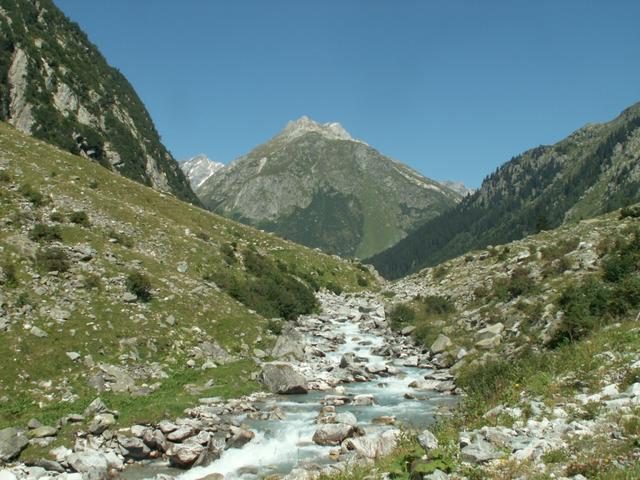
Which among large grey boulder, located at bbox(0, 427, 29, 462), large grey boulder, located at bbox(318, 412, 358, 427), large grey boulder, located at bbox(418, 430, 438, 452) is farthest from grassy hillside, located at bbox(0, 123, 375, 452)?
large grey boulder, located at bbox(418, 430, 438, 452)

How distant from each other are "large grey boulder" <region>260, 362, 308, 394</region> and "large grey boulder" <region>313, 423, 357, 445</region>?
8.07 meters

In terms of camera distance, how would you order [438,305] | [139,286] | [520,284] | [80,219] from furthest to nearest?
1. [438,305]
2. [80,219]
3. [520,284]
4. [139,286]

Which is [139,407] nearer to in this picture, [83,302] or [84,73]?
[83,302]

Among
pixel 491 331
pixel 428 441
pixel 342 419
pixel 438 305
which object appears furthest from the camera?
pixel 438 305

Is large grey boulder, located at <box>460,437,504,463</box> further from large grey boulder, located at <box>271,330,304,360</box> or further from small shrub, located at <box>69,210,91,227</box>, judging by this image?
small shrub, located at <box>69,210,91,227</box>

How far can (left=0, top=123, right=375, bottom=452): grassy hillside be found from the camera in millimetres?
23875

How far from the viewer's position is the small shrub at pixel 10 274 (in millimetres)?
27945

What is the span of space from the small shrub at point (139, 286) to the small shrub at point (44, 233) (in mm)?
6369

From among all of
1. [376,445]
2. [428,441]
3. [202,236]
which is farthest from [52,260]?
[428,441]

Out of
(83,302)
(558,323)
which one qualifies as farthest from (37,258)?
(558,323)

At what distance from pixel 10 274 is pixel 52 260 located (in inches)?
123

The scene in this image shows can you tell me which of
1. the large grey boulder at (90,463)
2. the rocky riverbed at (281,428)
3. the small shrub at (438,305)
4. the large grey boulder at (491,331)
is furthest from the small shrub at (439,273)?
the large grey boulder at (90,463)

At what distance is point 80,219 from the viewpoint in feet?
130

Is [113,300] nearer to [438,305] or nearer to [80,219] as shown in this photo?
[80,219]
